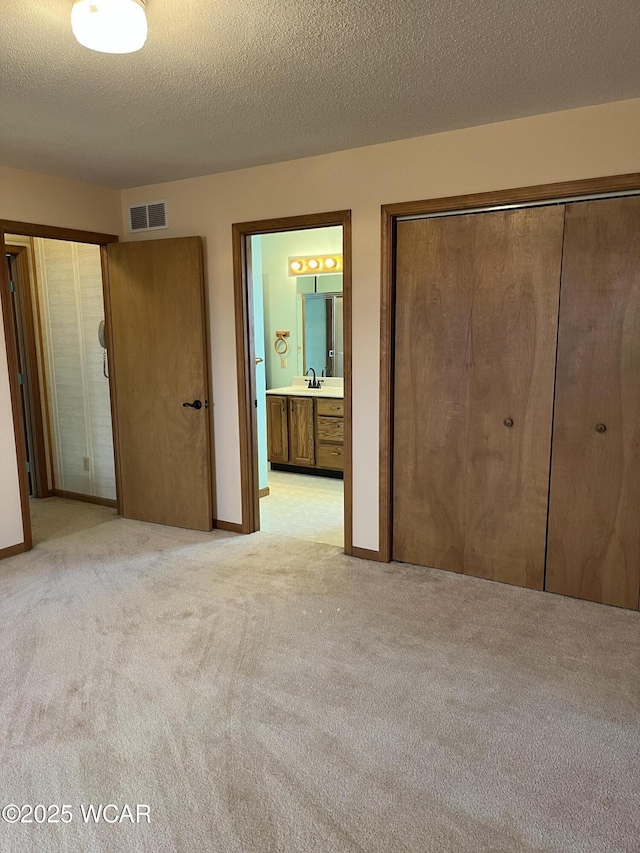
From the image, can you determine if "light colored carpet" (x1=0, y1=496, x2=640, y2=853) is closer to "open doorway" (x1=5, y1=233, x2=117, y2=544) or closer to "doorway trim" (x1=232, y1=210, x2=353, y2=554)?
"doorway trim" (x1=232, y1=210, x2=353, y2=554)

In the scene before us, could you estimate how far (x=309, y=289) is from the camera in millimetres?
6043

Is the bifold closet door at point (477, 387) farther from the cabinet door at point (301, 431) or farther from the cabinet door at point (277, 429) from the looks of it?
the cabinet door at point (277, 429)

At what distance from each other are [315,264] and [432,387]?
3073 millimetres

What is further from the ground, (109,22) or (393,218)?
(109,22)

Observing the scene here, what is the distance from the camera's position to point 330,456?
5602 mm

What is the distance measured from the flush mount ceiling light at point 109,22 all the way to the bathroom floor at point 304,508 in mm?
2959

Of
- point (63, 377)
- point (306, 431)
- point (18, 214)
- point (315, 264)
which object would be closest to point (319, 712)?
point (18, 214)

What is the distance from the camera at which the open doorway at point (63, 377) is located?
466 centimetres

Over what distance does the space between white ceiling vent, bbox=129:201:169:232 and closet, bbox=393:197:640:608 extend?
1.76m

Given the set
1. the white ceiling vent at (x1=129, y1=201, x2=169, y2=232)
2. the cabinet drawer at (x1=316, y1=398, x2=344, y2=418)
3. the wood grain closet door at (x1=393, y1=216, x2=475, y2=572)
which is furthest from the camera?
the cabinet drawer at (x1=316, y1=398, x2=344, y2=418)

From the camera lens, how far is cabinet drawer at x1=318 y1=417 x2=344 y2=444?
18.1 ft

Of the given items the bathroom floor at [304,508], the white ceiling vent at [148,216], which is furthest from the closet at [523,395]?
the white ceiling vent at [148,216]

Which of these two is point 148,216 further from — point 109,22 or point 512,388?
point 512,388

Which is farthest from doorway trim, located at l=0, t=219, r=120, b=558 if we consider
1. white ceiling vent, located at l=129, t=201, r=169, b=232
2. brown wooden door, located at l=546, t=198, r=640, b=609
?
brown wooden door, located at l=546, t=198, r=640, b=609
